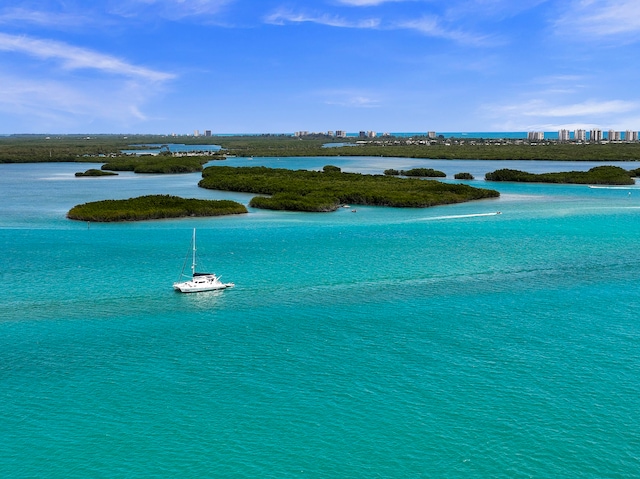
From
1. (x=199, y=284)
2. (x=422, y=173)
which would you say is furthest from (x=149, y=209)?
(x=422, y=173)

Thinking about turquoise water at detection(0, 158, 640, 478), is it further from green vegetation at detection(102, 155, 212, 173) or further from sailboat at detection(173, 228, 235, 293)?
green vegetation at detection(102, 155, 212, 173)

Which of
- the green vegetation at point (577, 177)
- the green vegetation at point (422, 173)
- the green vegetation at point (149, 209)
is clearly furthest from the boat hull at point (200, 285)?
the green vegetation at point (577, 177)

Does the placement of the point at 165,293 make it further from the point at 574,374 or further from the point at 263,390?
the point at 574,374

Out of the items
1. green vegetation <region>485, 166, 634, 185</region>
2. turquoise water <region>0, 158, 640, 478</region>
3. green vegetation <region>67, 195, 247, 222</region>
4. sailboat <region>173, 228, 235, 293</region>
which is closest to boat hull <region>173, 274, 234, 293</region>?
sailboat <region>173, 228, 235, 293</region>

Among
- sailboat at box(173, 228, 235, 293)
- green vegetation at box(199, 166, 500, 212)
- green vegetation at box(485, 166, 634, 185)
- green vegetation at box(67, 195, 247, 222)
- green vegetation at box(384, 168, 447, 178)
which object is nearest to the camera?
sailboat at box(173, 228, 235, 293)

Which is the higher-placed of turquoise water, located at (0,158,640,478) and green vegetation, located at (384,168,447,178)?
green vegetation, located at (384,168,447,178)

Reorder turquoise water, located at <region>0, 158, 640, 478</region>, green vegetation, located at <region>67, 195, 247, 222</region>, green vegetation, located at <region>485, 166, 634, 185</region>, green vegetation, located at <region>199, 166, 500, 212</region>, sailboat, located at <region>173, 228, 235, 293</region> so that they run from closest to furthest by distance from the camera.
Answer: turquoise water, located at <region>0, 158, 640, 478</region>, sailboat, located at <region>173, 228, 235, 293</region>, green vegetation, located at <region>67, 195, 247, 222</region>, green vegetation, located at <region>199, 166, 500, 212</region>, green vegetation, located at <region>485, 166, 634, 185</region>
